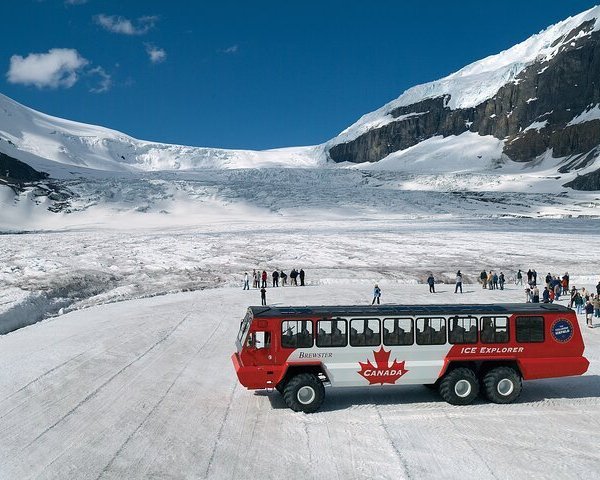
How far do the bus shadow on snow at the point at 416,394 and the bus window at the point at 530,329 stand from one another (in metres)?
1.46

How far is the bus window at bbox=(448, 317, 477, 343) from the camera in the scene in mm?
12508

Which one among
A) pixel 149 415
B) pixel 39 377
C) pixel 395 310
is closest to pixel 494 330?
pixel 395 310

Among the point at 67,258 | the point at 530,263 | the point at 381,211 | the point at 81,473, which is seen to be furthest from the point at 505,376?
the point at 381,211

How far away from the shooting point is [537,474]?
920cm

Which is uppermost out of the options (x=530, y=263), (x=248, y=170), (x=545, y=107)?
(x=545, y=107)

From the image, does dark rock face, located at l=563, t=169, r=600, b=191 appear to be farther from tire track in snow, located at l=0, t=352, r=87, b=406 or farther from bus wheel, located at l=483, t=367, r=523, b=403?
tire track in snow, located at l=0, t=352, r=87, b=406

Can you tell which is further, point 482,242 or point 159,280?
point 482,242

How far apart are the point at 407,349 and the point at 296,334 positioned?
8.17 feet

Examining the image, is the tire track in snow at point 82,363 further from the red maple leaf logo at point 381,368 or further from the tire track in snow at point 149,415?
the red maple leaf logo at point 381,368

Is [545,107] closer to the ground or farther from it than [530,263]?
farther from it

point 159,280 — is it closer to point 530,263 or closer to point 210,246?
point 210,246

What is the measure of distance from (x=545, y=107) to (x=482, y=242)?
506ft

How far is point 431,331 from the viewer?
12.5 m

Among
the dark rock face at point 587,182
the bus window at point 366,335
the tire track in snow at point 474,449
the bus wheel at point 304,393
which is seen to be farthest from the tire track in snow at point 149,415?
the dark rock face at point 587,182
